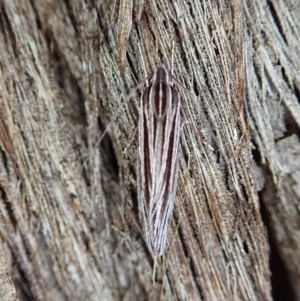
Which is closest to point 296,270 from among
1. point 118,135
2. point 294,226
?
point 294,226

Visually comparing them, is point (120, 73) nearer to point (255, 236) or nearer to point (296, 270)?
point (255, 236)

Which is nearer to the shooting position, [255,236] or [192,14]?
[192,14]

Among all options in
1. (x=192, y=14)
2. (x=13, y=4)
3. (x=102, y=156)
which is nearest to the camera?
(x=192, y=14)
